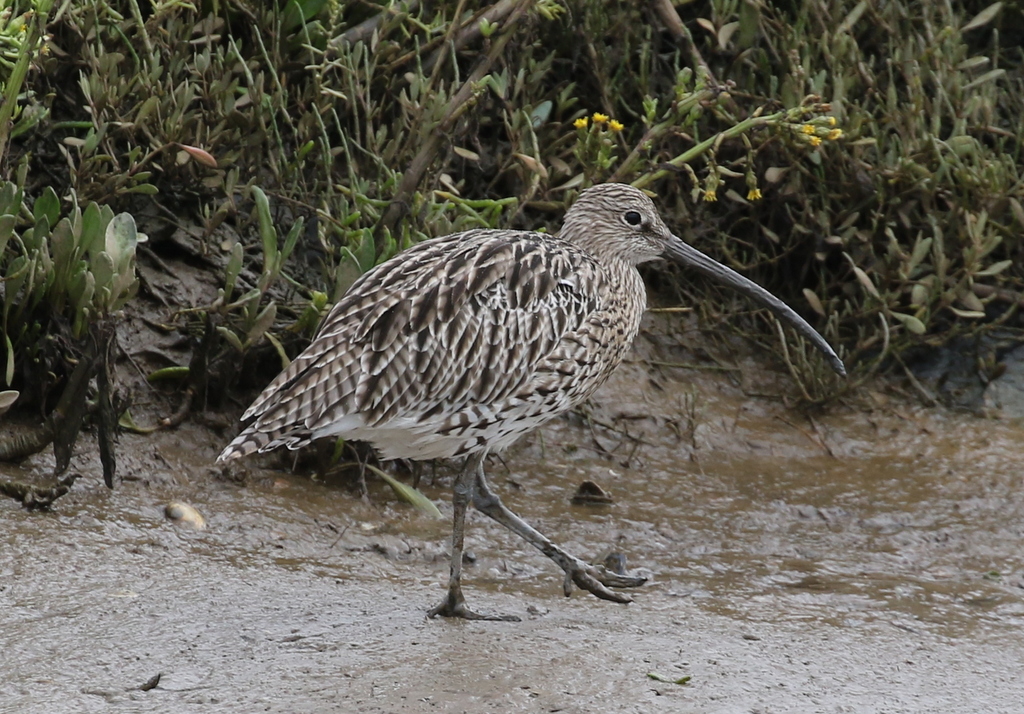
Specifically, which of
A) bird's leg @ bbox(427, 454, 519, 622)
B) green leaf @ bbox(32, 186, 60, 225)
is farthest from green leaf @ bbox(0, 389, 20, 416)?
bird's leg @ bbox(427, 454, 519, 622)

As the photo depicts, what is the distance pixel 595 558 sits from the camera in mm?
6211

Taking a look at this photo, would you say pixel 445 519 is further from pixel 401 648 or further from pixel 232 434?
pixel 401 648

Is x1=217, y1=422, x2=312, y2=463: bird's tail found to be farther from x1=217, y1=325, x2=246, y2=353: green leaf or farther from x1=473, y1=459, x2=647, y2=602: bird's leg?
x1=217, y1=325, x2=246, y2=353: green leaf

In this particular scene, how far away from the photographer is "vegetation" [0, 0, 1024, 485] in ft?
20.8

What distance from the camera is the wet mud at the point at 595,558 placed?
4488 millimetres

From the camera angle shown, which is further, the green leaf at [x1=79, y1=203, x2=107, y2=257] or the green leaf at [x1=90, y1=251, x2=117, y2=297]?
the green leaf at [x1=79, y1=203, x2=107, y2=257]

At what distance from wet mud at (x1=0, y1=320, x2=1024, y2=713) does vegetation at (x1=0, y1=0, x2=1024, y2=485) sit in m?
0.55

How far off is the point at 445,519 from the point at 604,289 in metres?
1.35

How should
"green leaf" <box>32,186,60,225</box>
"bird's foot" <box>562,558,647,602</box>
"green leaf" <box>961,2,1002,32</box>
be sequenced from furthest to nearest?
"green leaf" <box>961,2,1002,32</box> → "green leaf" <box>32,186,60,225</box> → "bird's foot" <box>562,558,647,602</box>

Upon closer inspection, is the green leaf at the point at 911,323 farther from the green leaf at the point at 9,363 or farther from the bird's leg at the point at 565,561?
the green leaf at the point at 9,363

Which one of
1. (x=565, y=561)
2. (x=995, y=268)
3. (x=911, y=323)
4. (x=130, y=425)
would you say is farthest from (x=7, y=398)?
(x=995, y=268)

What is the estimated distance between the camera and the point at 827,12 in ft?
26.5

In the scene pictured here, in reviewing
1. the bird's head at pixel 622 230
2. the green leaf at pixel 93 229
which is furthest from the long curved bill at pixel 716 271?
the green leaf at pixel 93 229

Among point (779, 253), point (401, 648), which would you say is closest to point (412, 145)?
point (779, 253)
